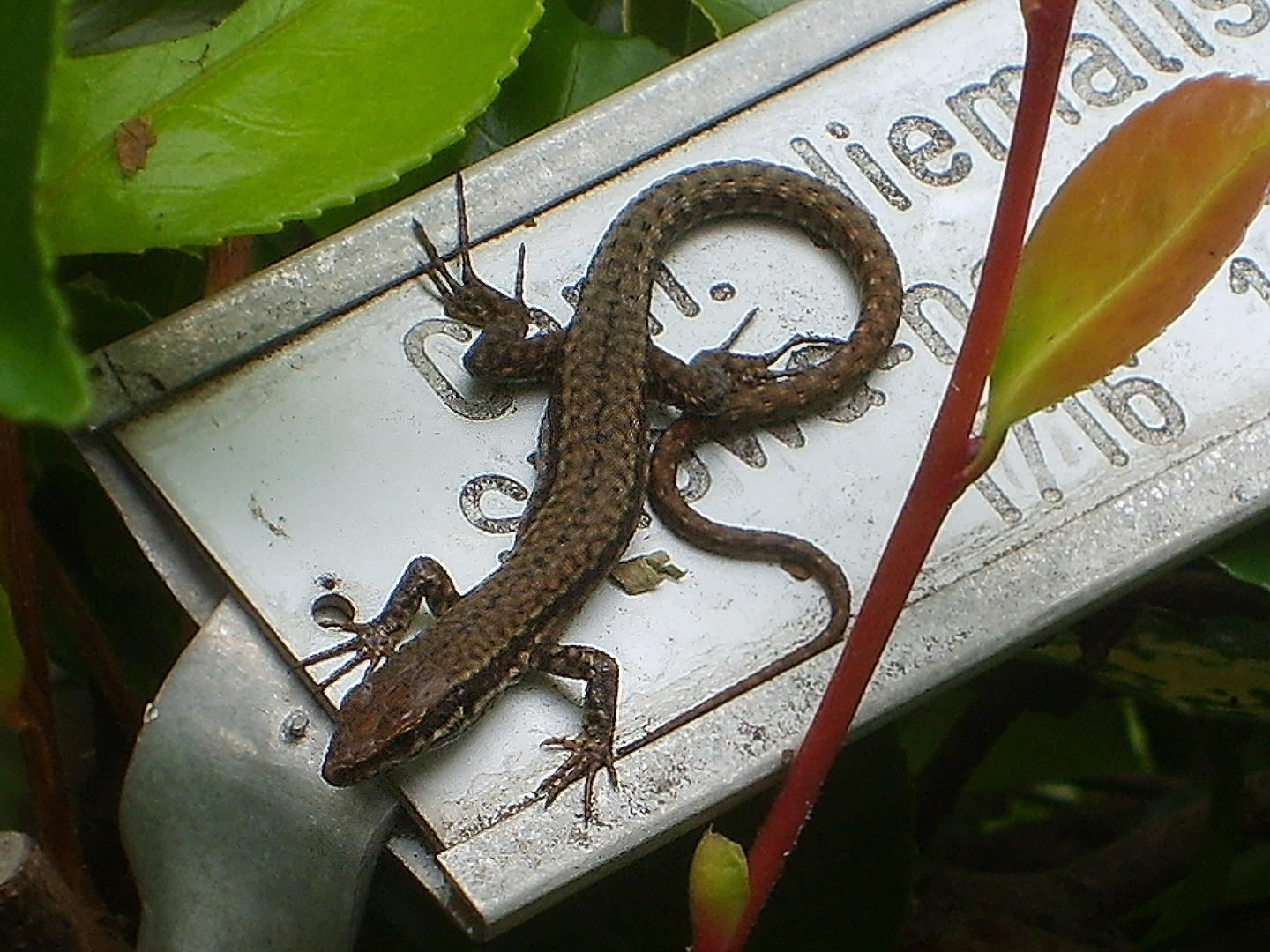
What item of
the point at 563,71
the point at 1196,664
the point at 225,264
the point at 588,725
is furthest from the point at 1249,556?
the point at 225,264

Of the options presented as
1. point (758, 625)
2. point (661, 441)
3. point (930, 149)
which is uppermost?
point (930, 149)

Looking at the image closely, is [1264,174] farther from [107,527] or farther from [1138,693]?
[107,527]

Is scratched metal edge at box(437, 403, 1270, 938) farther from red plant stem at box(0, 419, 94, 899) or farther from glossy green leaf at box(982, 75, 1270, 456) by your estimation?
glossy green leaf at box(982, 75, 1270, 456)

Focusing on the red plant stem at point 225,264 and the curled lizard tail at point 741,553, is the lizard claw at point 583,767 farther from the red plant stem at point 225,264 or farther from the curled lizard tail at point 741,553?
the red plant stem at point 225,264

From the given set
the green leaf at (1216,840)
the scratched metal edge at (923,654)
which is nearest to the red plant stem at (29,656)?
the scratched metal edge at (923,654)

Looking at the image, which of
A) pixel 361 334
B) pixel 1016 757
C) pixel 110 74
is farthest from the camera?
pixel 1016 757

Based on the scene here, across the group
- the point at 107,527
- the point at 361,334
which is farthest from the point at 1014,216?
the point at 107,527
